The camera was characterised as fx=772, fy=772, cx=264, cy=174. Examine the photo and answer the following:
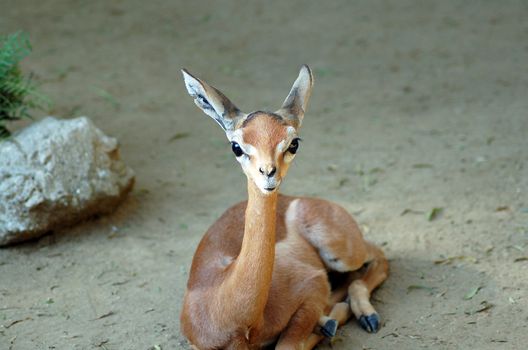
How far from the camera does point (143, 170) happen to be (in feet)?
24.4

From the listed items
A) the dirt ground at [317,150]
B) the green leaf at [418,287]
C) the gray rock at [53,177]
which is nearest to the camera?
the dirt ground at [317,150]

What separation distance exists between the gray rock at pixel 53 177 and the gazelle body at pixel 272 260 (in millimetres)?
1410

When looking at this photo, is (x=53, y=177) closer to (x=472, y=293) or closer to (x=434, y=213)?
(x=434, y=213)

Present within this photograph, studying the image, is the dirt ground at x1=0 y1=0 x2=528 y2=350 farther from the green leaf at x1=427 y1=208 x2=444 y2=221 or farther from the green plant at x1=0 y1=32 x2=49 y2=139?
the green plant at x1=0 y1=32 x2=49 y2=139

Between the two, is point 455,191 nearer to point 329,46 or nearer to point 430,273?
point 430,273

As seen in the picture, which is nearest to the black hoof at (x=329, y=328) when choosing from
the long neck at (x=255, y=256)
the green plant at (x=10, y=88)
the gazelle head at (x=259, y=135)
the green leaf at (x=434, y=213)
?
the long neck at (x=255, y=256)

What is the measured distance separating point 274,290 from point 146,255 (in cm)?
152

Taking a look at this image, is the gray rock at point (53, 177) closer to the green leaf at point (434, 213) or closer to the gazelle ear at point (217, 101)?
the gazelle ear at point (217, 101)

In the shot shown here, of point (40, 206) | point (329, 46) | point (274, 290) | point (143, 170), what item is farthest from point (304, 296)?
point (329, 46)

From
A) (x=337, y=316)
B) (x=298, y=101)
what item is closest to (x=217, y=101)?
(x=298, y=101)

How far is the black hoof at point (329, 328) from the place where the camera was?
4.84 metres

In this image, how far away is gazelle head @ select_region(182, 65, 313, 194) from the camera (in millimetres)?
4023

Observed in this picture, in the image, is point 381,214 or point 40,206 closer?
point 40,206

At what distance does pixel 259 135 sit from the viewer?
4.12 meters
